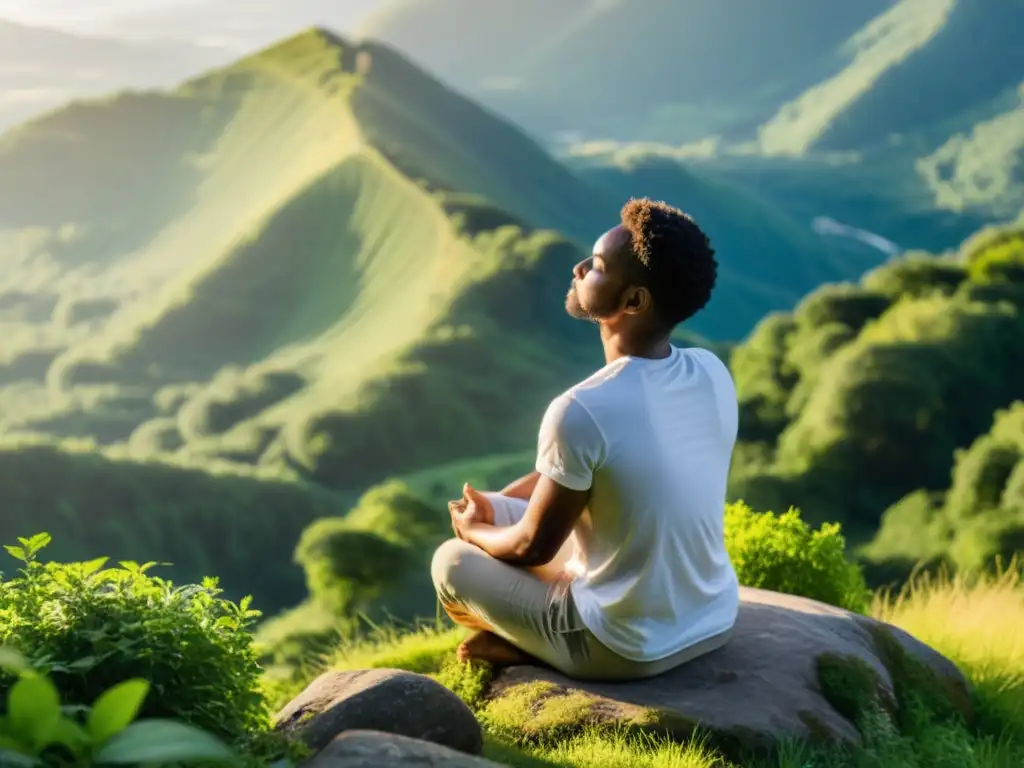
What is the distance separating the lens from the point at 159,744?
7.38ft

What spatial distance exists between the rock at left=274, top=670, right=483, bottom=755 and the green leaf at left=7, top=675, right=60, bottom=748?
1.52 m

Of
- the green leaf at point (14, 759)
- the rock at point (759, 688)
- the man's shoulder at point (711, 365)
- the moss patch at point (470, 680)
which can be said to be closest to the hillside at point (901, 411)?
the rock at point (759, 688)

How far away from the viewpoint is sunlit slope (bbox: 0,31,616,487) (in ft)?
299

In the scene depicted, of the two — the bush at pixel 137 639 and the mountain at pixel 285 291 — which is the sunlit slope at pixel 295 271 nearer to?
the mountain at pixel 285 291

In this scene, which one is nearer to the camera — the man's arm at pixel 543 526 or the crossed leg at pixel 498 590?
the man's arm at pixel 543 526

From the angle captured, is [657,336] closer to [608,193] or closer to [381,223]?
[381,223]

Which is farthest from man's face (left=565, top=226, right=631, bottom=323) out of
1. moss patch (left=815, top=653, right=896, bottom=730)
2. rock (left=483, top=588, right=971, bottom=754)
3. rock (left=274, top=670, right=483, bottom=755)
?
moss patch (left=815, top=653, right=896, bottom=730)

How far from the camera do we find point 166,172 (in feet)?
524

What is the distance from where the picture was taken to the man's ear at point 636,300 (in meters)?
4.11

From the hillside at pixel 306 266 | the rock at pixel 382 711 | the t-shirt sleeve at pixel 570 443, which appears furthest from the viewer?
the hillside at pixel 306 266

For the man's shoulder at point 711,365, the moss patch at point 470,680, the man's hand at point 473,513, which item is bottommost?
the moss patch at point 470,680

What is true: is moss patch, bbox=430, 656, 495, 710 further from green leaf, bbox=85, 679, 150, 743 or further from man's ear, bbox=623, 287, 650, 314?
green leaf, bbox=85, 679, 150, 743

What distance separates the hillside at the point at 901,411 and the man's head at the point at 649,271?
22.0 m

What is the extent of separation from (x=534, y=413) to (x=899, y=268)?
2286 inches
